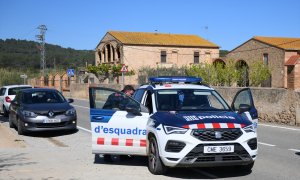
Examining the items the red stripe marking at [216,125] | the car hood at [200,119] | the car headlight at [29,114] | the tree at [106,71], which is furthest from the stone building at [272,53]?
the red stripe marking at [216,125]

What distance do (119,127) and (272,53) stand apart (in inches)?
1555

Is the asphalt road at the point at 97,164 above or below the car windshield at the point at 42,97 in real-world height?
below

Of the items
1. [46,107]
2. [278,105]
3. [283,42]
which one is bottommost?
[278,105]

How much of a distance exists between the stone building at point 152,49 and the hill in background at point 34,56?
111ft

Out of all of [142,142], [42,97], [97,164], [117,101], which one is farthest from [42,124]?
[142,142]

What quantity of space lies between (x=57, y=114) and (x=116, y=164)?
18.0 ft

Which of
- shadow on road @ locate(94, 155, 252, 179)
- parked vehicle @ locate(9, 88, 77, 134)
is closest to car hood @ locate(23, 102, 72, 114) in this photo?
parked vehicle @ locate(9, 88, 77, 134)

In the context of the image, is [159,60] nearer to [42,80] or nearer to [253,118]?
[42,80]

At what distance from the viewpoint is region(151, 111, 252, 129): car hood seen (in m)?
7.03

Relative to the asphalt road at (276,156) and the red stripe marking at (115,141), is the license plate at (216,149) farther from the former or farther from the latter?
the red stripe marking at (115,141)

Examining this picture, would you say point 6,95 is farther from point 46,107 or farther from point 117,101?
point 117,101

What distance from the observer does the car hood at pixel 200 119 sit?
23.1 feet

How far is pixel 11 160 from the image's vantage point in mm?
9430

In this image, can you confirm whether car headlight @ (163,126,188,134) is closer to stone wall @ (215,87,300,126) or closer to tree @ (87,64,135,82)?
stone wall @ (215,87,300,126)
